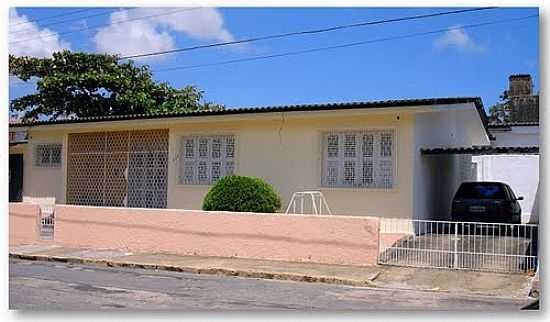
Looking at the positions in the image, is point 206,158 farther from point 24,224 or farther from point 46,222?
point 24,224

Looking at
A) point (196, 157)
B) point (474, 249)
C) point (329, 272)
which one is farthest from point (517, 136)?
point (329, 272)

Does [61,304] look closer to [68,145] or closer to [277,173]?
[277,173]

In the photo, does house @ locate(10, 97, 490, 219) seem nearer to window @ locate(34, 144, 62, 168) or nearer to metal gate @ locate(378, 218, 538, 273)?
window @ locate(34, 144, 62, 168)

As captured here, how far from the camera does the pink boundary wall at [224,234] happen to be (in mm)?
10234

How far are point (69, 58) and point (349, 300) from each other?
61.4 feet

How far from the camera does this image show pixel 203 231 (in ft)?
37.6

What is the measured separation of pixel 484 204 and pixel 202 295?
6.91 m

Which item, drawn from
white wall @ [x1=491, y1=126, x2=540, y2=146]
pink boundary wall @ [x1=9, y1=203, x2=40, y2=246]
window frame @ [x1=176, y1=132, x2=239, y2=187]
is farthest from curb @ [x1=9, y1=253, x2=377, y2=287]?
white wall @ [x1=491, y1=126, x2=540, y2=146]

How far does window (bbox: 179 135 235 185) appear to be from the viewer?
48.5ft

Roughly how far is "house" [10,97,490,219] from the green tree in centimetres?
540

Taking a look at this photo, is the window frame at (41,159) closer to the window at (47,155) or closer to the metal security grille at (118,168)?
the window at (47,155)

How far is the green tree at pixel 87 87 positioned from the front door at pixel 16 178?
306 centimetres

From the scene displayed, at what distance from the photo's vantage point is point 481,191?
13477 mm

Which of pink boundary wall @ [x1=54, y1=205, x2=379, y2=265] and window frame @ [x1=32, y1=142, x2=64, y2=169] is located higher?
window frame @ [x1=32, y1=142, x2=64, y2=169]
